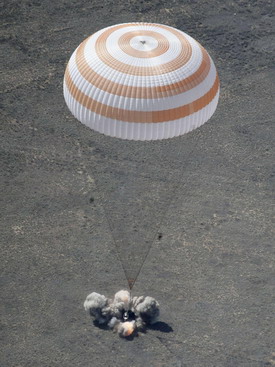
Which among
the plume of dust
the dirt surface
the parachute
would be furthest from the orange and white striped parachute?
the plume of dust

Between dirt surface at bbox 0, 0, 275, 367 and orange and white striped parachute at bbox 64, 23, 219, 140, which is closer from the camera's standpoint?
orange and white striped parachute at bbox 64, 23, 219, 140

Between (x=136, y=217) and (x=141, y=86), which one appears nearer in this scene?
(x=141, y=86)

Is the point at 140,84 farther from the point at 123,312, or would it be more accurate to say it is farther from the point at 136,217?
the point at 123,312

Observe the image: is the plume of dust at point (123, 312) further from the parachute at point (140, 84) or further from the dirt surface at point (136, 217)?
the parachute at point (140, 84)

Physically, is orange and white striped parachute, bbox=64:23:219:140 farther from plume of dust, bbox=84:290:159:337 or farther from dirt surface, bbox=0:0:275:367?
plume of dust, bbox=84:290:159:337

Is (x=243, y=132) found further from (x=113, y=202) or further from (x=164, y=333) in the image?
(x=164, y=333)

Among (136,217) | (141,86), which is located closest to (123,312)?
(136,217)
